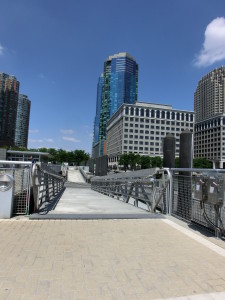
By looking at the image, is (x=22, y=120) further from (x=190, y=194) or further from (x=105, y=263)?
(x=105, y=263)

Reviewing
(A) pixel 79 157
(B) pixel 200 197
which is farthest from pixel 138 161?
(B) pixel 200 197

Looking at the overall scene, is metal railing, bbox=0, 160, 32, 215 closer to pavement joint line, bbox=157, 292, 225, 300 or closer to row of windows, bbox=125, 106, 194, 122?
pavement joint line, bbox=157, 292, 225, 300

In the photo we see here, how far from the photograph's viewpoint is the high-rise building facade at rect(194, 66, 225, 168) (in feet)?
439

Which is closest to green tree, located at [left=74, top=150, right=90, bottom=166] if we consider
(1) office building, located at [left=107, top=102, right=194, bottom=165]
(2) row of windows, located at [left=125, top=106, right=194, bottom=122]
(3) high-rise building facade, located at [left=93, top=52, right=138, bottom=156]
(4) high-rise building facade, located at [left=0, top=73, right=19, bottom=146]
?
(1) office building, located at [left=107, top=102, right=194, bottom=165]

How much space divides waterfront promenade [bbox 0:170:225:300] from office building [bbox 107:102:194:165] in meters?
122

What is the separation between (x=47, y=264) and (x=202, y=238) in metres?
3.34

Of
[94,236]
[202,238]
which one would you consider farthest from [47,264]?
[202,238]

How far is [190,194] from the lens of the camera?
22.6 feet

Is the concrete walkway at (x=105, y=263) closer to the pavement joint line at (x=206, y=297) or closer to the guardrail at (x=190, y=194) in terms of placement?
the pavement joint line at (x=206, y=297)

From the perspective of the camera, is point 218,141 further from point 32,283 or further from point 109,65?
point 32,283

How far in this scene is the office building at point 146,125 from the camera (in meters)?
130

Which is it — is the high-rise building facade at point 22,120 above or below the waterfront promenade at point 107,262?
above

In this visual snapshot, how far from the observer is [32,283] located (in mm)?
3125

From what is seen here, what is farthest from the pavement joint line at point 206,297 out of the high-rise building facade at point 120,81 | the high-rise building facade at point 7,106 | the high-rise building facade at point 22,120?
the high-rise building facade at point 120,81
